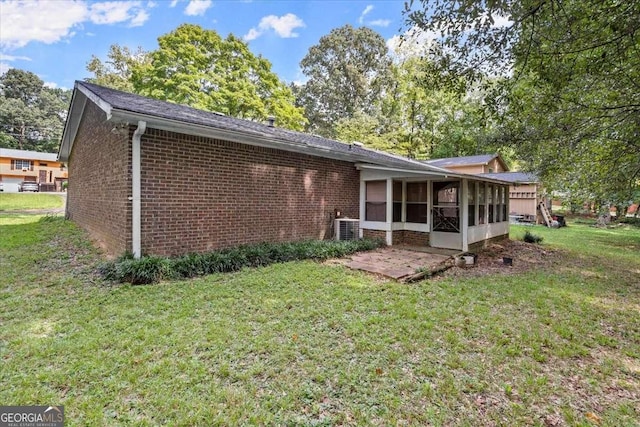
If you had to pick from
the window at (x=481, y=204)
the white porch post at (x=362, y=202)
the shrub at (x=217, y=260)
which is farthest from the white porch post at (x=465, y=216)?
the white porch post at (x=362, y=202)

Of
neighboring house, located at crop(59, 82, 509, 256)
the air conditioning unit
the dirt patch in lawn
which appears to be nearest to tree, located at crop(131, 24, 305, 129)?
neighboring house, located at crop(59, 82, 509, 256)

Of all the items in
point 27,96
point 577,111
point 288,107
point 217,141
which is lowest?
point 217,141

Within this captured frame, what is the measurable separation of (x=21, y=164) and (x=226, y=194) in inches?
1426

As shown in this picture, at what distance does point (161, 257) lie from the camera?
5.80 metres

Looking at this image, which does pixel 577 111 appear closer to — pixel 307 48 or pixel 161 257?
pixel 161 257

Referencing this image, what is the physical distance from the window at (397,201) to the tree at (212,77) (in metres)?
14.5

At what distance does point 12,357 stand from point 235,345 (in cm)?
208

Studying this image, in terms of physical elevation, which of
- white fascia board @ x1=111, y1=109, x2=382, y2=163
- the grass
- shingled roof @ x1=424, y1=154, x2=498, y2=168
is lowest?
the grass

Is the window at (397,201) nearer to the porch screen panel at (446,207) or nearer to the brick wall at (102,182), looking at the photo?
the porch screen panel at (446,207)

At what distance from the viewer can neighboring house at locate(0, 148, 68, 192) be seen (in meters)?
29.4

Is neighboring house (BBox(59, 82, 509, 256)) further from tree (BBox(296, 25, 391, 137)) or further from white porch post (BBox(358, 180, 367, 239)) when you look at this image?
tree (BBox(296, 25, 391, 137))

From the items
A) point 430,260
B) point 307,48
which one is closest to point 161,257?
point 430,260

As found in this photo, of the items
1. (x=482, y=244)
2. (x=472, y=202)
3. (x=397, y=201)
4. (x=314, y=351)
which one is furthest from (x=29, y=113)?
(x=314, y=351)

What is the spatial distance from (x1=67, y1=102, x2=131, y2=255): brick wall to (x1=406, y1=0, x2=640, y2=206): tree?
557cm
